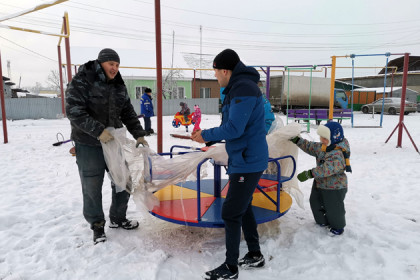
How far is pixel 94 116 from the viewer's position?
2869 mm

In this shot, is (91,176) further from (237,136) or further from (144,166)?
(237,136)

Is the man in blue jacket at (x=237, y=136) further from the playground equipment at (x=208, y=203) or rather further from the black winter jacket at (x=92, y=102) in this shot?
the black winter jacket at (x=92, y=102)

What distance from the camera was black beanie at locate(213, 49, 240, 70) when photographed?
7.29 ft

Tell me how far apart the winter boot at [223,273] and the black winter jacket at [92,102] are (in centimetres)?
154

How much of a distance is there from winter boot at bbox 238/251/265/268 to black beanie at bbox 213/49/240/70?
158cm

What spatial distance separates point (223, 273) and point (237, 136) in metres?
1.08

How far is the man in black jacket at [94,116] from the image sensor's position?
2.69 meters

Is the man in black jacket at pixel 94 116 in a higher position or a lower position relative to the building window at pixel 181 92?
lower

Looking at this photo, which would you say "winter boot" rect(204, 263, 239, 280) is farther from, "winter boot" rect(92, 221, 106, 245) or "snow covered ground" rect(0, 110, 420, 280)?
"winter boot" rect(92, 221, 106, 245)

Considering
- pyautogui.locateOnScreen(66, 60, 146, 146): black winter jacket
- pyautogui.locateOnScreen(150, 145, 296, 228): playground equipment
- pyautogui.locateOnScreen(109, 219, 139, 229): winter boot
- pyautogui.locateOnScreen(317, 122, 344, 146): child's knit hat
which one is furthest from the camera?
pyautogui.locateOnScreen(109, 219, 139, 229): winter boot

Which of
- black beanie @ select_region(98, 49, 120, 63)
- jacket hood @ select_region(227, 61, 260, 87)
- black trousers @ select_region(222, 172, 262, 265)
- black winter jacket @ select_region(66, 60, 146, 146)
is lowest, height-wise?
black trousers @ select_region(222, 172, 262, 265)

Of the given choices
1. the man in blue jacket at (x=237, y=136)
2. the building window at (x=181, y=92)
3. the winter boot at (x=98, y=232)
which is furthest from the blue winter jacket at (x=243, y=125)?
the building window at (x=181, y=92)

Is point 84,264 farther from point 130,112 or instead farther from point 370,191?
point 370,191

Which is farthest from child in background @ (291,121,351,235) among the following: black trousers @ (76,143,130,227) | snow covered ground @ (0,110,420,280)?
black trousers @ (76,143,130,227)
